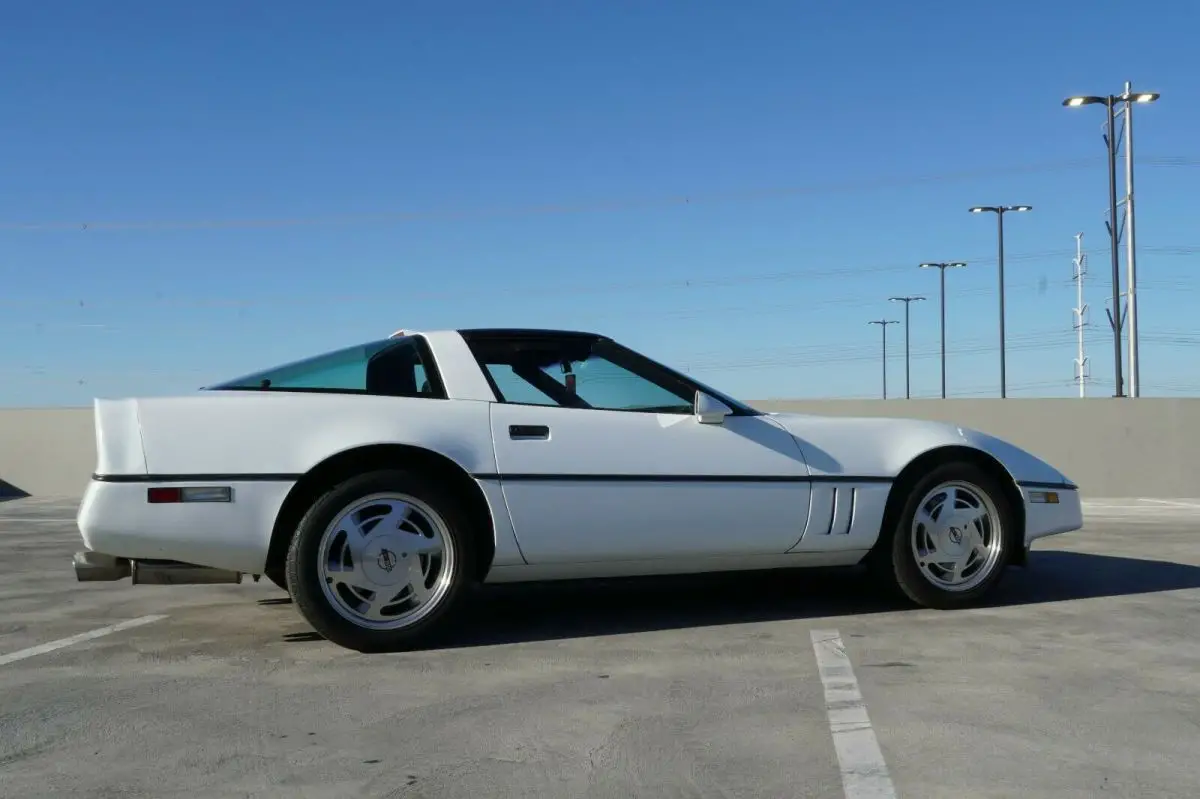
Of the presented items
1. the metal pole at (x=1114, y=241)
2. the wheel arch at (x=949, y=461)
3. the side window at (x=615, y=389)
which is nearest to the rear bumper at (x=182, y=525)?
the side window at (x=615, y=389)

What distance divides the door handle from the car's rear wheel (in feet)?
5.70

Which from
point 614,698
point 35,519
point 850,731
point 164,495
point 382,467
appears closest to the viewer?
point 850,731

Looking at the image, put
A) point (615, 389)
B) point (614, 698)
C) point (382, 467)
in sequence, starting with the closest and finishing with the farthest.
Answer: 1. point (614, 698)
2. point (382, 467)
3. point (615, 389)

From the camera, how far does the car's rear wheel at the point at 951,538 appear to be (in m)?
5.34

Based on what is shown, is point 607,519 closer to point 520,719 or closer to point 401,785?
point 520,719

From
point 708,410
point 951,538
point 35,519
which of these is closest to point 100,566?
point 708,410

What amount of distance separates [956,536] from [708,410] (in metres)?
1.41

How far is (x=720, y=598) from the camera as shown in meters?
5.84

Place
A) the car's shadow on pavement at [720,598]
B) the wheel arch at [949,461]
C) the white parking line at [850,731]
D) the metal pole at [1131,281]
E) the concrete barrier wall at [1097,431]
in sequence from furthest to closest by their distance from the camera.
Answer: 1. the metal pole at [1131,281]
2. the concrete barrier wall at [1097,431]
3. the wheel arch at [949,461]
4. the car's shadow on pavement at [720,598]
5. the white parking line at [850,731]

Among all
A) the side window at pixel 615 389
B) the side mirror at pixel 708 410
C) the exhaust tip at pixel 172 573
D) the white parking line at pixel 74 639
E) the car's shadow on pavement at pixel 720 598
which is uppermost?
the side window at pixel 615 389

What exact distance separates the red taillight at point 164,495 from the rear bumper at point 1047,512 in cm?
376

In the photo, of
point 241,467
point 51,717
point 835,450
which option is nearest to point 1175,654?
point 835,450

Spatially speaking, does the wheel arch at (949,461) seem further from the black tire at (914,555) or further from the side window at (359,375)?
the side window at (359,375)

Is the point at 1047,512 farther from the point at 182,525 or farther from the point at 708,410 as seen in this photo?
the point at 182,525
